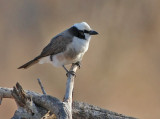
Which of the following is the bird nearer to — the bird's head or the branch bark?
the bird's head

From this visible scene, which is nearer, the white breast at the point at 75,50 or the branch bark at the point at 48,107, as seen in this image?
the branch bark at the point at 48,107

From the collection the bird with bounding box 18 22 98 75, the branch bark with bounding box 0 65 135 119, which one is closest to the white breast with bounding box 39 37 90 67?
the bird with bounding box 18 22 98 75

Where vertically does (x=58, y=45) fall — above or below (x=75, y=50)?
above

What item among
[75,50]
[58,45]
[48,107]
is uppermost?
[58,45]

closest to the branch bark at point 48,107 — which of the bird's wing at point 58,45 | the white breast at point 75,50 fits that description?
the white breast at point 75,50

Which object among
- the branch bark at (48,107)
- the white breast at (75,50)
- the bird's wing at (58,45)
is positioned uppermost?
the bird's wing at (58,45)

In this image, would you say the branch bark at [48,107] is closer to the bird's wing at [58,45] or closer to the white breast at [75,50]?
the white breast at [75,50]

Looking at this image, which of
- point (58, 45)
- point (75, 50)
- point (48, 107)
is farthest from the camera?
point (58, 45)

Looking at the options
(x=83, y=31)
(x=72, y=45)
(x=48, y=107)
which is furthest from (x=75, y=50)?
(x=48, y=107)

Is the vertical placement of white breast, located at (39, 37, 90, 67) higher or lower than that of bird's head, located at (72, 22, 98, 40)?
lower

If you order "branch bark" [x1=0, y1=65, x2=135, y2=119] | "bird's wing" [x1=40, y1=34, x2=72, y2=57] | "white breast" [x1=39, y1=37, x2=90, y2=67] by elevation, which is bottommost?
"branch bark" [x1=0, y1=65, x2=135, y2=119]

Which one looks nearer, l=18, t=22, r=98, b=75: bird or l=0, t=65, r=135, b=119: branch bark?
l=0, t=65, r=135, b=119: branch bark

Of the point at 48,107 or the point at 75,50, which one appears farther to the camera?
the point at 75,50

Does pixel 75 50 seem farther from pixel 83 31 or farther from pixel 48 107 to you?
pixel 48 107
